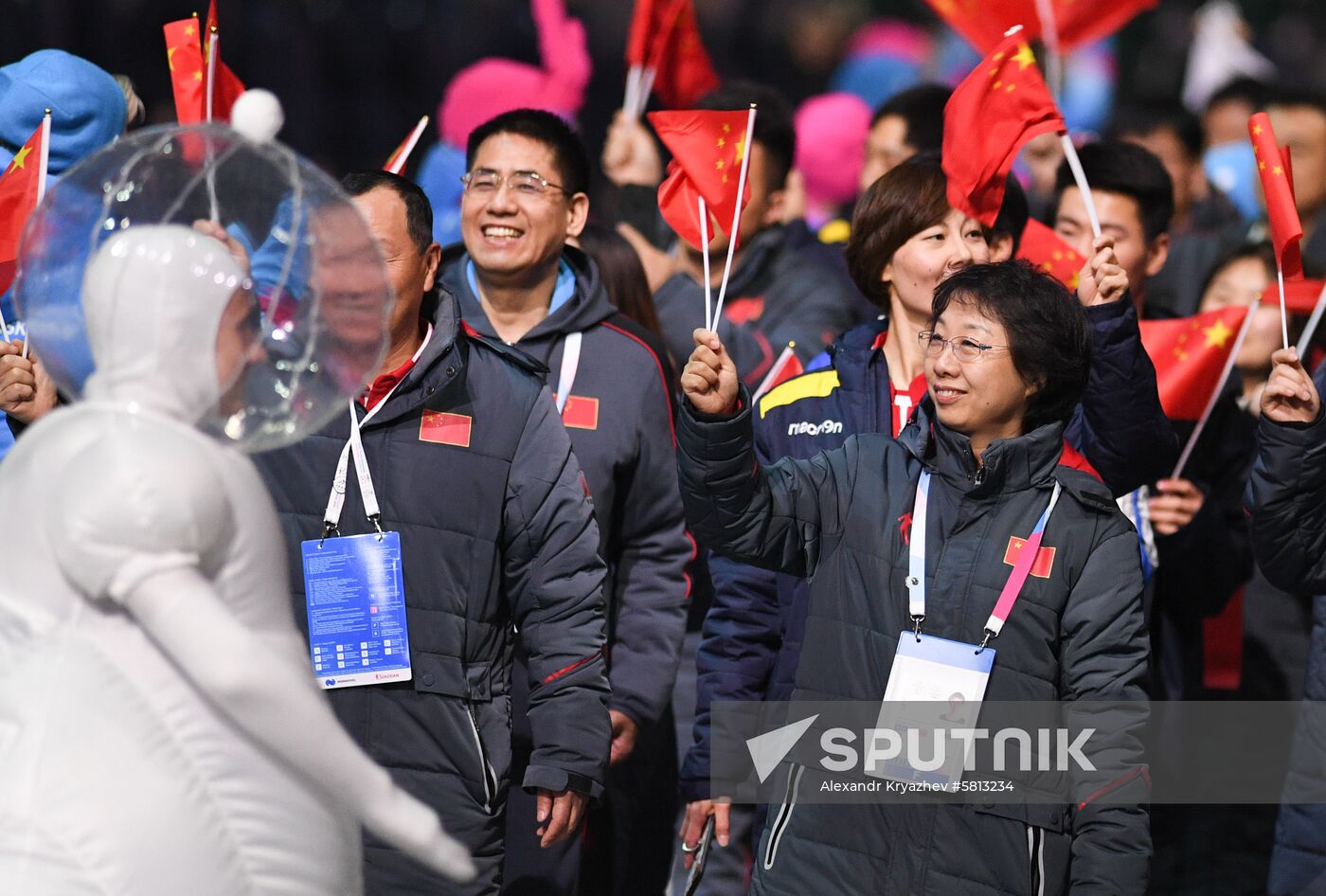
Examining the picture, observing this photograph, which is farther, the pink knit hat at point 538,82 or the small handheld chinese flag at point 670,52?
the pink knit hat at point 538,82

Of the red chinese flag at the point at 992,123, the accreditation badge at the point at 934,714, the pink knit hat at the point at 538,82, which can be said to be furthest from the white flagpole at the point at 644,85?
the accreditation badge at the point at 934,714

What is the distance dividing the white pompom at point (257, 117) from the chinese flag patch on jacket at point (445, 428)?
1241 millimetres

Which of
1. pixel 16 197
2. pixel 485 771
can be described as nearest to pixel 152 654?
pixel 485 771

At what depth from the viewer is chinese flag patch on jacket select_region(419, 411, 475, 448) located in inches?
155

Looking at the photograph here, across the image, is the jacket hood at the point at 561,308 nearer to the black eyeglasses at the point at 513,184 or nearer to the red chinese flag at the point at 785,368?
the black eyeglasses at the point at 513,184

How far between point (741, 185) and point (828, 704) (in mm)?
1317

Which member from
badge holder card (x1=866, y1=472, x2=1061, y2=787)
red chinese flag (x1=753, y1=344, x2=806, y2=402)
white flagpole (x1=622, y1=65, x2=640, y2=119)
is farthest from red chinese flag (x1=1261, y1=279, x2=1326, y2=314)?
white flagpole (x1=622, y1=65, x2=640, y2=119)

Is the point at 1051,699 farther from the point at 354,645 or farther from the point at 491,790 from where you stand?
the point at 354,645

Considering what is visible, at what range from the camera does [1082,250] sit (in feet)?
18.1

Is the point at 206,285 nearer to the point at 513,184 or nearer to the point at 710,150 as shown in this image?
the point at 710,150

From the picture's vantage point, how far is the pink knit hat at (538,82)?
722 cm

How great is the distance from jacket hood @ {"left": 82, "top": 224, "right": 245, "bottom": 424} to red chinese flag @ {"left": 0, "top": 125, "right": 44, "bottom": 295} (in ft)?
5.92

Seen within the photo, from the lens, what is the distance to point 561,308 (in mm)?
4891

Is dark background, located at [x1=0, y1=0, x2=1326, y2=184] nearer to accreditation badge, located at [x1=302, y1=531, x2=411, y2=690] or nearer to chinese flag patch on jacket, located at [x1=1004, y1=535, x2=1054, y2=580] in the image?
accreditation badge, located at [x1=302, y1=531, x2=411, y2=690]
